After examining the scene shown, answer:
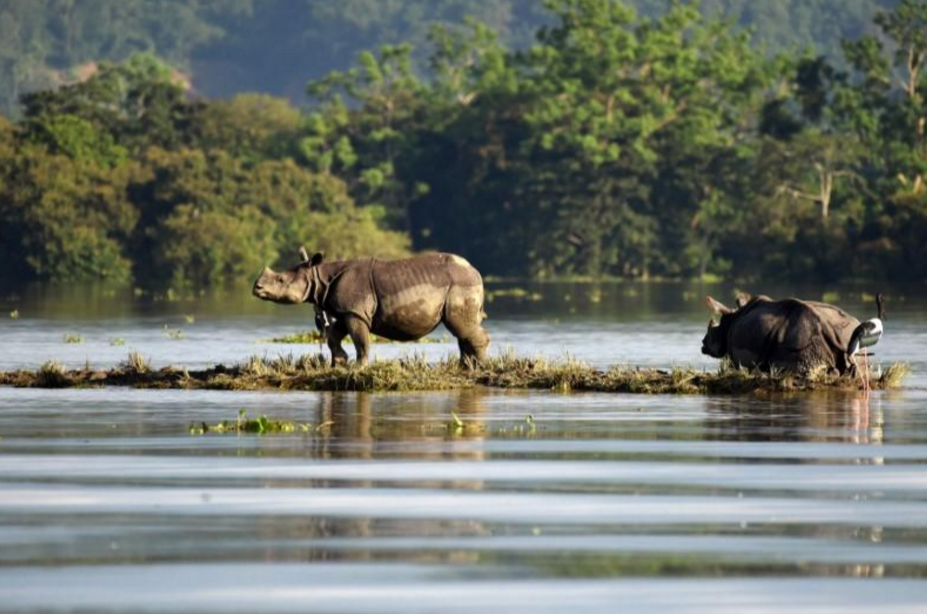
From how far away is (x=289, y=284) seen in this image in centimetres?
3028

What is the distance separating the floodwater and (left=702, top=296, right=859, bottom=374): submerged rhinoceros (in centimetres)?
83

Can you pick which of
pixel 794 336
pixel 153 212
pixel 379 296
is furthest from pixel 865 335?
pixel 153 212

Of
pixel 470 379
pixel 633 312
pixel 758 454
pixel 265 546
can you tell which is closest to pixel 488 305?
pixel 633 312

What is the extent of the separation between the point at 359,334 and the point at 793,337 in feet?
16.3

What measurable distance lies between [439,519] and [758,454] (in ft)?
16.9

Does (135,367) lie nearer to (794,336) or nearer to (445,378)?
(445,378)

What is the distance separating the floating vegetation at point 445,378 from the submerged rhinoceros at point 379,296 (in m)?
0.47

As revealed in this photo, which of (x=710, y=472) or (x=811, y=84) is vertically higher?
(x=811, y=84)

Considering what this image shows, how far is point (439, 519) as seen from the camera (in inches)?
659

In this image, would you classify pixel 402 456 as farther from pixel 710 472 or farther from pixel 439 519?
pixel 439 519

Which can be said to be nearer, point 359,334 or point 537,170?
point 359,334

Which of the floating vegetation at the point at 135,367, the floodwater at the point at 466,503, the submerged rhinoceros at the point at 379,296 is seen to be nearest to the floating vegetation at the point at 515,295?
the submerged rhinoceros at the point at 379,296

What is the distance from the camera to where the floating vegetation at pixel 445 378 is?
2856 cm


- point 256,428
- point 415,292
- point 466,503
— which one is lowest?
point 466,503
